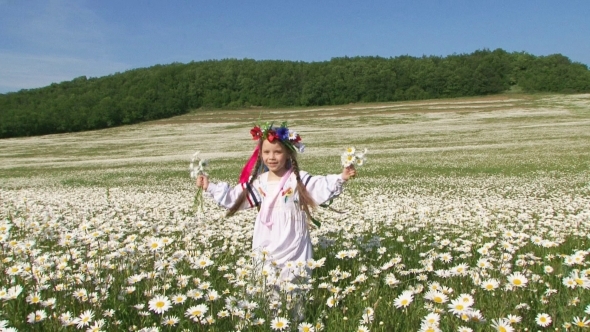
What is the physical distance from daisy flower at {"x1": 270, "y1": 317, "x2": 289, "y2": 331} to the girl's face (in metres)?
2.09

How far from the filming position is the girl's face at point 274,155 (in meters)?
4.77

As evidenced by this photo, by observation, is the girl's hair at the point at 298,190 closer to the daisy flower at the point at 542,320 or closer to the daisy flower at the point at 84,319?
the daisy flower at the point at 84,319

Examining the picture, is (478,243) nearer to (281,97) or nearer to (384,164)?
(384,164)

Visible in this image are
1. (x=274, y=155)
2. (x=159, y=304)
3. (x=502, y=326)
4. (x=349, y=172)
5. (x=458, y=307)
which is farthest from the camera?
(x=274, y=155)

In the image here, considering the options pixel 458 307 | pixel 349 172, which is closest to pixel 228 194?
pixel 349 172

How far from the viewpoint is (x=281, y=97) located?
10606 cm

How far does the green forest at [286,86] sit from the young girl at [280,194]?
81.9 meters

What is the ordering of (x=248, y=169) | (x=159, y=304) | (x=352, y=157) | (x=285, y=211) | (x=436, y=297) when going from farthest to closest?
(x=248, y=169), (x=285, y=211), (x=352, y=157), (x=159, y=304), (x=436, y=297)

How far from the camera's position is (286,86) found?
110 meters

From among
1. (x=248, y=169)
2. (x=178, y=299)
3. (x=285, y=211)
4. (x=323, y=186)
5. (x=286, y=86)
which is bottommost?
(x=178, y=299)

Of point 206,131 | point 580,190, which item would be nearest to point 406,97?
point 206,131

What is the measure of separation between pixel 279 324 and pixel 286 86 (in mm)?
108880

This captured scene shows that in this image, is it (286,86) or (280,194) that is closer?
(280,194)

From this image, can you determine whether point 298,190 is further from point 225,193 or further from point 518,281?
point 518,281
